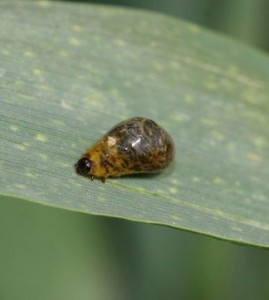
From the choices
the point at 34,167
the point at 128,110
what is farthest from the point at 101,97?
the point at 34,167

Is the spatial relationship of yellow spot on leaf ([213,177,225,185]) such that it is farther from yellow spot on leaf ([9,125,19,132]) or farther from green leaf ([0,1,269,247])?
yellow spot on leaf ([9,125,19,132])

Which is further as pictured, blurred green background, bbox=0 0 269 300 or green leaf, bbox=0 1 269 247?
blurred green background, bbox=0 0 269 300

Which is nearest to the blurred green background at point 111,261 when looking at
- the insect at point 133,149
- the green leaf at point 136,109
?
the green leaf at point 136,109

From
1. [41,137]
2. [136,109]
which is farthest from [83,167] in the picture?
[136,109]

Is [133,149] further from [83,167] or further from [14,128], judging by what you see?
[14,128]

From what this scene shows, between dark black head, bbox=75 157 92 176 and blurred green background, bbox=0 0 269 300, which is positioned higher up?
dark black head, bbox=75 157 92 176

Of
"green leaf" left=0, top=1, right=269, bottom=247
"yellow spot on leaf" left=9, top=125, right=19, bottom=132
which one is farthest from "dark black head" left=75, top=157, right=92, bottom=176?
"yellow spot on leaf" left=9, top=125, right=19, bottom=132
